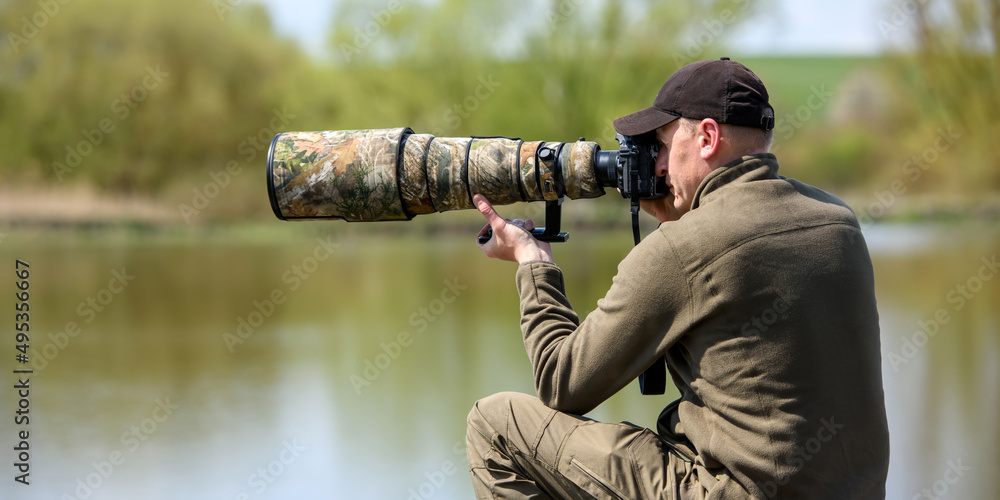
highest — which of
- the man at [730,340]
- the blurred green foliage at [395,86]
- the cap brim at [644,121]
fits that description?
the blurred green foliage at [395,86]

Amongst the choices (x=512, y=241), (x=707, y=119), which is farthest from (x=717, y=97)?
(x=512, y=241)

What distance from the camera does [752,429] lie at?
1.54m

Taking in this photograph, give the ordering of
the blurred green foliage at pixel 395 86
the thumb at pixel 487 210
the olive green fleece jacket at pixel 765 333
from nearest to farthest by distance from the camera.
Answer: the olive green fleece jacket at pixel 765 333 < the thumb at pixel 487 210 < the blurred green foliage at pixel 395 86

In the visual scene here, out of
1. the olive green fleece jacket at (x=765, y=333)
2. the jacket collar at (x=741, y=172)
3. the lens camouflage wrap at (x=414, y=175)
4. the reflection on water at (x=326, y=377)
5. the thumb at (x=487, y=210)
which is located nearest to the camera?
the olive green fleece jacket at (x=765, y=333)

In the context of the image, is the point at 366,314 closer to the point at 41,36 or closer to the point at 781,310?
the point at 781,310

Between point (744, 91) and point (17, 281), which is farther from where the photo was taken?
point (17, 281)

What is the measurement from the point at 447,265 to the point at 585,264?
146 cm

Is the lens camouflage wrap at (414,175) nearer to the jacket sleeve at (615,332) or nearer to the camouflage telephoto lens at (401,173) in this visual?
the camouflage telephoto lens at (401,173)

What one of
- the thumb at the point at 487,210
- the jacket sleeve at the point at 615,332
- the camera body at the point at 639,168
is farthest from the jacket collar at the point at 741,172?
the thumb at the point at 487,210

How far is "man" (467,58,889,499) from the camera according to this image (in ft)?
4.99

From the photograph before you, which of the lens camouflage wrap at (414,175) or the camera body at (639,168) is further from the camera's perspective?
the lens camouflage wrap at (414,175)

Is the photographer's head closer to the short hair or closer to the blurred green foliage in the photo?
the short hair

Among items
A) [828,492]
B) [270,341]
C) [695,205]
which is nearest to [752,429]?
[828,492]

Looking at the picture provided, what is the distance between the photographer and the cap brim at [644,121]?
1745 millimetres
